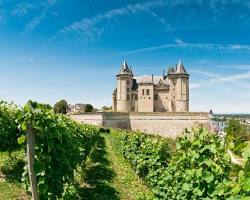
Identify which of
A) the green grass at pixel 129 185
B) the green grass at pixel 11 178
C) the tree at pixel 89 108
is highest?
the tree at pixel 89 108

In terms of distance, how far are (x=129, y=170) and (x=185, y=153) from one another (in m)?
11.1

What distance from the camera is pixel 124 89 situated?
69250 mm

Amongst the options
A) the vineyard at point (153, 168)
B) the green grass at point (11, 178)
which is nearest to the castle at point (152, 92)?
the green grass at point (11, 178)

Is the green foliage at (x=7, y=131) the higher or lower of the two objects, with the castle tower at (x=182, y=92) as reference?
lower

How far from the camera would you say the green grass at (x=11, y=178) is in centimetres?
1090

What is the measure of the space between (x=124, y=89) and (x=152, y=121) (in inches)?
450

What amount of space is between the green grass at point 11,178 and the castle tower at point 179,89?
51497 millimetres

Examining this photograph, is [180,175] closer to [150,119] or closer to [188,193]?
[188,193]

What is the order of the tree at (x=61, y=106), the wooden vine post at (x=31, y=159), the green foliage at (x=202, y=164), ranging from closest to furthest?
the green foliage at (x=202, y=164) → the wooden vine post at (x=31, y=159) → the tree at (x=61, y=106)

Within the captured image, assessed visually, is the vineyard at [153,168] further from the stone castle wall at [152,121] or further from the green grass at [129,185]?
the stone castle wall at [152,121]

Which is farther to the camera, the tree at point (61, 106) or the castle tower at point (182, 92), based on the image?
the tree at point (61, 106)

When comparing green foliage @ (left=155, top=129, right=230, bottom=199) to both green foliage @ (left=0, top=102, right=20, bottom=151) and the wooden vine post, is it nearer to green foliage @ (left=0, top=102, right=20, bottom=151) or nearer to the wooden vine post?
the wooden vine post

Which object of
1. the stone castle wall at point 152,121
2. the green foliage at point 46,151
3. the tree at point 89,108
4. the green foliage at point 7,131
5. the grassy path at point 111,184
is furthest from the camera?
the tree at point 89,108

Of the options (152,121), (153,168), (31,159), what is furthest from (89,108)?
(31,159)
